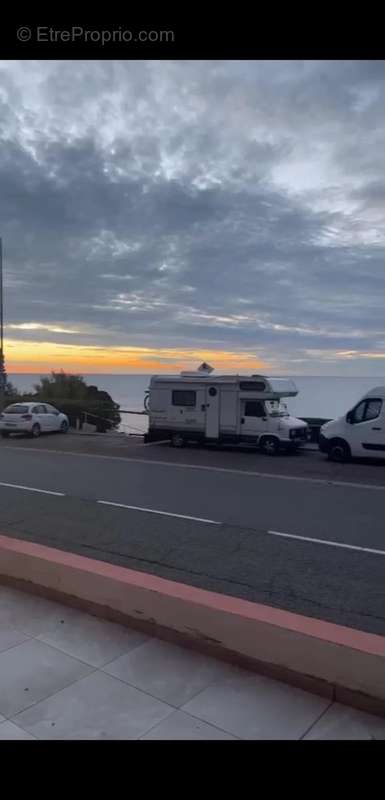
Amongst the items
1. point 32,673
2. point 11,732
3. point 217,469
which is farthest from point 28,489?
point 11,732

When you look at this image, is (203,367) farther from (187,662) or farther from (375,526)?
(187,662)

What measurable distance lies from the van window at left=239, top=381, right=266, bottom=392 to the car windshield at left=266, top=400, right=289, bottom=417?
1.92ft

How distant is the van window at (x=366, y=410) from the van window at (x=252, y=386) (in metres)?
3.87

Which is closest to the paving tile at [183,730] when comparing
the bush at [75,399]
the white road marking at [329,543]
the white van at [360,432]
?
the white road marking at [329,543]

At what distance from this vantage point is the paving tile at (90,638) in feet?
14.0

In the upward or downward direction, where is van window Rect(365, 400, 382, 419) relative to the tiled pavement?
upward

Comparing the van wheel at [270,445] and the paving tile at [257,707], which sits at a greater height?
the van wheel at [270,445]

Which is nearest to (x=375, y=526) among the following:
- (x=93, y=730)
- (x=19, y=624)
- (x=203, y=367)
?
(x=19, y=624)

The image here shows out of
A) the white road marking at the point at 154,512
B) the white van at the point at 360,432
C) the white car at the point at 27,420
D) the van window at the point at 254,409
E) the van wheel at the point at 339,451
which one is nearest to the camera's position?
the white road marking at the point at 154,512

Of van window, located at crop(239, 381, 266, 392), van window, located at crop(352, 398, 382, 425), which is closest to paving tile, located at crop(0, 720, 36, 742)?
van window, located at crop(352, 398, 382, 425)

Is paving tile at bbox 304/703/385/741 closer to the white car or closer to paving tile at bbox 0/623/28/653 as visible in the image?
paving tile at bbox 0/623/28/653

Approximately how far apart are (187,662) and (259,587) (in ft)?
8.43

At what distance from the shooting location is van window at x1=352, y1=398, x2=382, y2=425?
770 inches

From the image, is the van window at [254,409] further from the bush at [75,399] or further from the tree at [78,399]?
the tree at [78,399]
